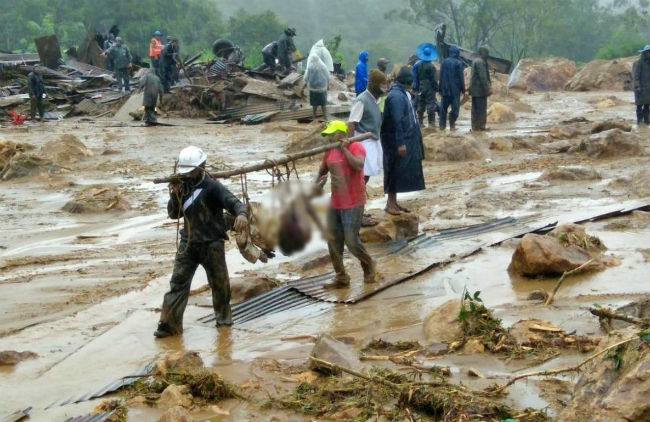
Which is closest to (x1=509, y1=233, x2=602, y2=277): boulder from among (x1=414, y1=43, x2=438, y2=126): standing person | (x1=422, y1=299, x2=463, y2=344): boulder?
(x1=422, y1=299, x2=463, y2=344): boulder

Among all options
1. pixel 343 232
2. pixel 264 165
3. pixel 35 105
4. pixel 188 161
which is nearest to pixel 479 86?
pixel 343 232

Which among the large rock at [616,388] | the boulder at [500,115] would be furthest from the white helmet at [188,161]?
the boulder at [500,115]

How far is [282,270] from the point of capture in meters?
8.95

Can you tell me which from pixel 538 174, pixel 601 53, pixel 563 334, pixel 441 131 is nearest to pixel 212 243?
pixel 563 334

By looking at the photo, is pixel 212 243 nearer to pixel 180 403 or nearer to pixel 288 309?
pixel 288 309

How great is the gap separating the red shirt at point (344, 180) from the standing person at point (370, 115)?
1122mm

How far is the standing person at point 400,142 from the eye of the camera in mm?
9078

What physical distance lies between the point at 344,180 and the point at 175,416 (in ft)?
10.1

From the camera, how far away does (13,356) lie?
6637 mm

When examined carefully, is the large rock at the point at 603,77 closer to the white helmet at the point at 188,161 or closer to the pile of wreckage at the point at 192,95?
the pile of wreckage at the point at 192,95

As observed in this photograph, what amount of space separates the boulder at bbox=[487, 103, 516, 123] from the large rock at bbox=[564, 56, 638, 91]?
30.1ft

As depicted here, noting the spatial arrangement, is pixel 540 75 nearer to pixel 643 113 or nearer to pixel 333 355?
pixel 643 113

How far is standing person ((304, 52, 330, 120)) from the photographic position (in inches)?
747

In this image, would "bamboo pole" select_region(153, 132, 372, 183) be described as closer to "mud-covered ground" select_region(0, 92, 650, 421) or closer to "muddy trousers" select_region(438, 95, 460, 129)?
"mud-covered ground" select_region(0, 92, 650, 421)
